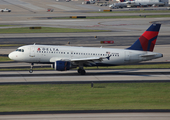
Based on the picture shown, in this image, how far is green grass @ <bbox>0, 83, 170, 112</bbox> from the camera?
27703 millimetres

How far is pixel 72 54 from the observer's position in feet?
143

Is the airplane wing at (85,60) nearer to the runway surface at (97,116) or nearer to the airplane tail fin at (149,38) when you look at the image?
the airplane tail fin at (149,38)

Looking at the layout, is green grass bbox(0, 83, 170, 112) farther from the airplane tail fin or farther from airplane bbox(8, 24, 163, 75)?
the airplane tail fin

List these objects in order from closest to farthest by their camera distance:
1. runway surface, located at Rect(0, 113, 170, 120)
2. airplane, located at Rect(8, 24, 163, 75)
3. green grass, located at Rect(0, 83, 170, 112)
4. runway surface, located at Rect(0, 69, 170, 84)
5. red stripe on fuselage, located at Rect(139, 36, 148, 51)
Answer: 1. runway surface, located at Rect(0, 113, 170, 120)
2. green grass, located at Rect(0, 83, 170, 112)
3. runway surface, located at Rect(0, 69, 170, 84)
4. airplane, located at Rect(8, 24, 163, 75)
5. red stripe on fuselage, located at Rect(139, 36, 148, 51)

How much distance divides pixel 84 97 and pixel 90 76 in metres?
12.2

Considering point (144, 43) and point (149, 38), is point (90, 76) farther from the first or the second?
point (149, 38)

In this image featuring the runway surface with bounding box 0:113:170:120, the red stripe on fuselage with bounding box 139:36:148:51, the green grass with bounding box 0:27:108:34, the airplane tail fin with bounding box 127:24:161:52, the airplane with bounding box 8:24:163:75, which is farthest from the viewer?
the green grass with bounding box 0:27:108:34

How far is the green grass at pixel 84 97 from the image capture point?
27.7 meters

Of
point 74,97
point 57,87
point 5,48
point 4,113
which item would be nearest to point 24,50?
point 57,87

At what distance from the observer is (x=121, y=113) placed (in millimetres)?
25375

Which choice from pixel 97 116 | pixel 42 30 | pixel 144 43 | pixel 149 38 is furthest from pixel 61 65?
pixel 42 30

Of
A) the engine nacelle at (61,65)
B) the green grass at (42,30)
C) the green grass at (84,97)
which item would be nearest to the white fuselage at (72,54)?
the engine nacelle at (61,65)

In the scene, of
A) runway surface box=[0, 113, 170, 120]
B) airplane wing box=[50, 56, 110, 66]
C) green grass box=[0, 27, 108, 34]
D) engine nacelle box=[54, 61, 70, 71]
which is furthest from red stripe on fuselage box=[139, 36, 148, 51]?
green grass box=[0, 27, 108, 34]

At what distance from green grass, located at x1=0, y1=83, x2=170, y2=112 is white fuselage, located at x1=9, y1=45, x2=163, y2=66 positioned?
22.0 ft
